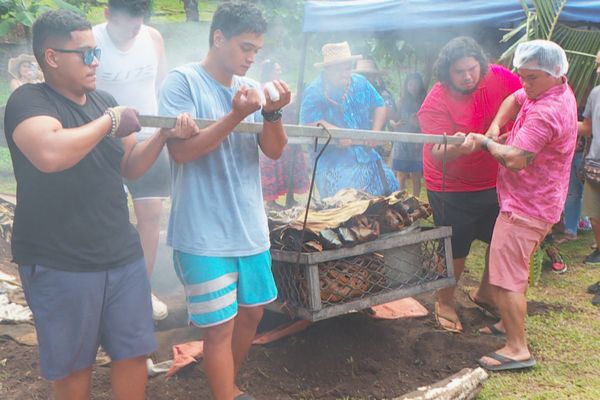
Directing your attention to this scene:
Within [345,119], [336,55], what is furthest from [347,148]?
[336,55]

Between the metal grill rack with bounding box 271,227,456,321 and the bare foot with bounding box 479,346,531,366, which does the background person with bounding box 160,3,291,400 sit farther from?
the bare foot with bounding box 479,346,531,366

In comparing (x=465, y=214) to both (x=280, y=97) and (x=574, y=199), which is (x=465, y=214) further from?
(x=574, y=199)

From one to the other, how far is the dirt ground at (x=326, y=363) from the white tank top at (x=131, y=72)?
149cm

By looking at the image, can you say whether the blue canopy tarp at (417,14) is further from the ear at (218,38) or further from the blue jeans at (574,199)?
the ear at (218,38)

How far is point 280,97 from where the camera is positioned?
2.61 m

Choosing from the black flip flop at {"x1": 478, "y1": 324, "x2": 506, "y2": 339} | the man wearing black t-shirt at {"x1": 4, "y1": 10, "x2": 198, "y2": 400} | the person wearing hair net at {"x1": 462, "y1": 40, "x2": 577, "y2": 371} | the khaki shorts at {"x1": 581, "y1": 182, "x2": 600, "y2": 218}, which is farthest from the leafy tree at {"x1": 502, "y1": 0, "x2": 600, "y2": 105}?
the man wearing black t-shirt at {"x1": 4, "y1": 10, "x2": 198, "y2": 400}

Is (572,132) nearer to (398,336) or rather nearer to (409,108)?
(398,336)

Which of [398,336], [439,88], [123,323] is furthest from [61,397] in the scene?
[439,88]

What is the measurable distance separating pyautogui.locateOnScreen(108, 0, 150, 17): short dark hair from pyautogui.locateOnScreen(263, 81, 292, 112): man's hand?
4.99 ft

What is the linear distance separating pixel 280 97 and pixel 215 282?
2.88 feet

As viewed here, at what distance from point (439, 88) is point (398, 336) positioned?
1735 mm

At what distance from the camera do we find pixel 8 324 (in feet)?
13.3

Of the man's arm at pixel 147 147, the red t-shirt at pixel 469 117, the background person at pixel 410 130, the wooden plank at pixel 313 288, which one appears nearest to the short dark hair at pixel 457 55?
the red t-shirt at pixel 469 117

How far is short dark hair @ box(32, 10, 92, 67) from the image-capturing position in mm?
2287
